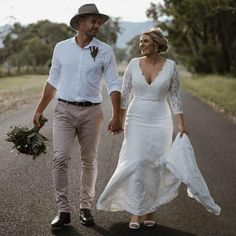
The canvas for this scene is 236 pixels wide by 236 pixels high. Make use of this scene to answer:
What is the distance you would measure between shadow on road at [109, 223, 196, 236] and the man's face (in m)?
1.86

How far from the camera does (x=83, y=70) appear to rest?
593 cm

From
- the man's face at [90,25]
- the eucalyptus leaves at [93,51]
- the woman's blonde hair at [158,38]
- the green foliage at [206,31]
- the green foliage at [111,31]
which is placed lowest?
the green foliage at [111,31]

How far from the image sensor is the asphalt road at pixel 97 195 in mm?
5836

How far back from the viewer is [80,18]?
597cm

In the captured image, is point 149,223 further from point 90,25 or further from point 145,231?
point 90,25

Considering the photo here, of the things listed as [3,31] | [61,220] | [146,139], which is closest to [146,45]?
[146,139]

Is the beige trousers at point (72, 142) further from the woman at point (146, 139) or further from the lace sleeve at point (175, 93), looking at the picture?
the lace sleeve at point (175, 93)

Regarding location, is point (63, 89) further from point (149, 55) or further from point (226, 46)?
point (226, 46)

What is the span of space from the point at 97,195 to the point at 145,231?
5.27 feet

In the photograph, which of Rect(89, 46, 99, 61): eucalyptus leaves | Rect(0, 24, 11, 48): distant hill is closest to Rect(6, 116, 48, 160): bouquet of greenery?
Rect(89, 46, 99, 61): eucalyptus leaves

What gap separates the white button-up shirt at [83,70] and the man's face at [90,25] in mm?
Result: 94

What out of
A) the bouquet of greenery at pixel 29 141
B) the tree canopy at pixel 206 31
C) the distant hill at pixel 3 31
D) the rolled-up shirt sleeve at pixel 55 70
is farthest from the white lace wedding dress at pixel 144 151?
the distant hill at pixel 3 31

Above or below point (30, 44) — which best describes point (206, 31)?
above

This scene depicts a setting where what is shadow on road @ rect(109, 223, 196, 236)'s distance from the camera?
5715 millimetres
